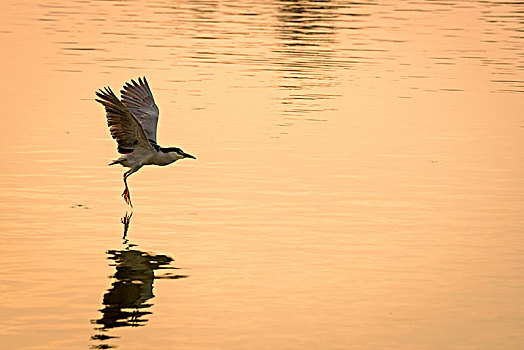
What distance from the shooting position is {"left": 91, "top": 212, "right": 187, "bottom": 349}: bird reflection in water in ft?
31.7

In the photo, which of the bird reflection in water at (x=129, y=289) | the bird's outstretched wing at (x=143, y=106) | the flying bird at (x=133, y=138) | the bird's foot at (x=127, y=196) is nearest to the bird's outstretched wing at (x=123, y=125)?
the flying bird at (x=133, y=138)

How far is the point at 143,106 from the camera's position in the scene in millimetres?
15438

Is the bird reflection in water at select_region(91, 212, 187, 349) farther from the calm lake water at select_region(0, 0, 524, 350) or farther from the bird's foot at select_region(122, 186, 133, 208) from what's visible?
the bird's foot at select_region(122, 186, 133, 208)

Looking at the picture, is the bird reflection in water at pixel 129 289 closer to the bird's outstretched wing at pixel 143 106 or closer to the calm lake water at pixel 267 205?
the calm lake water at pixel 267 205

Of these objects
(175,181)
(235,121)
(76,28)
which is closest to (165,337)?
(175,181)

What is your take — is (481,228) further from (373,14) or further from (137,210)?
(373,14)

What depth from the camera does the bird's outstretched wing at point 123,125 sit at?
43.2ft

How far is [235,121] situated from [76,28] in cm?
1577

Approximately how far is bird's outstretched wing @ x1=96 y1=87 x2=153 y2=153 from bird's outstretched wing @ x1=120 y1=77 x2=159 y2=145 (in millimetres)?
1021

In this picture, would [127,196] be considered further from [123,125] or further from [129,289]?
[129,289]

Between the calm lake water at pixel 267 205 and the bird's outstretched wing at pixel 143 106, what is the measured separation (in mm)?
758

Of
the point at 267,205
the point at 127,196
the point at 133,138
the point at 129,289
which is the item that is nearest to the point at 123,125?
the point at 133,138

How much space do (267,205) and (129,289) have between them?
3690 millimetres

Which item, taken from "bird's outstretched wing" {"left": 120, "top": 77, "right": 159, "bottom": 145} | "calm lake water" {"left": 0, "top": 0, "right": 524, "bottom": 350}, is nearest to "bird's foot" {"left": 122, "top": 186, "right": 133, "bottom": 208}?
"calm lake water" {"left": 0, "top": 0, "right": 524, "bottom": 350}
